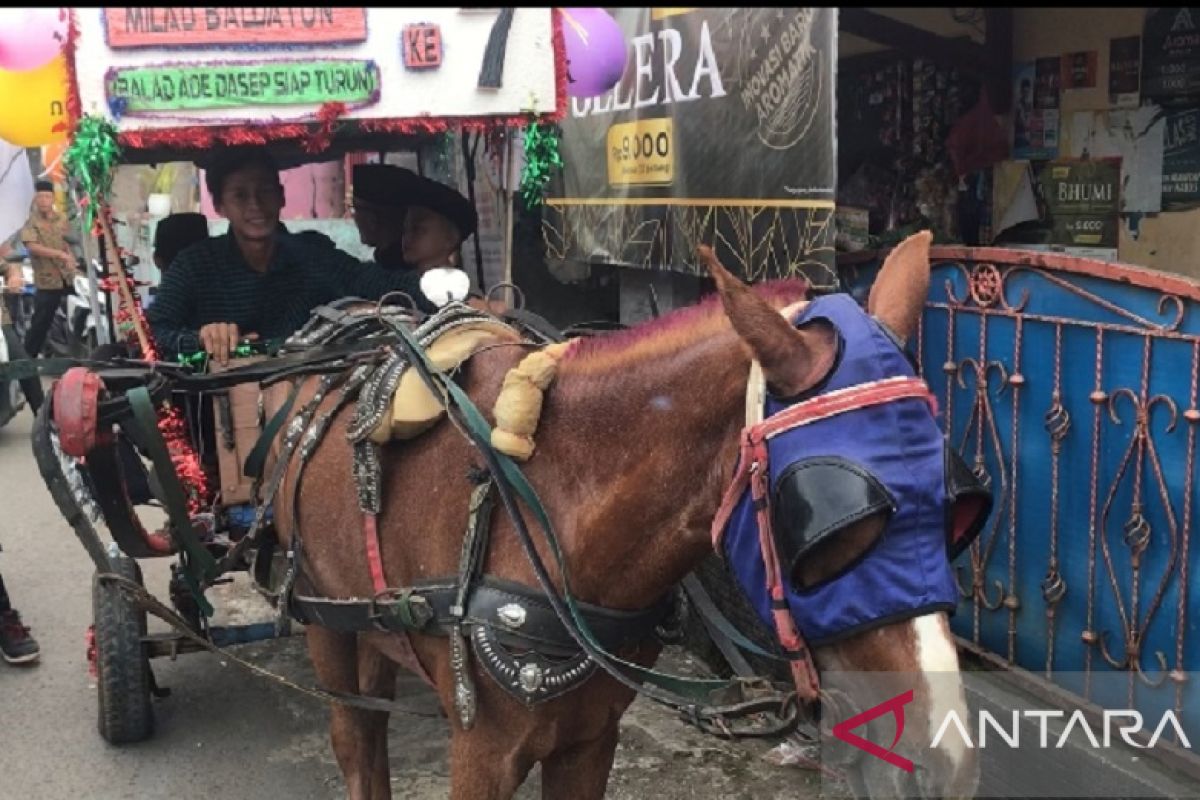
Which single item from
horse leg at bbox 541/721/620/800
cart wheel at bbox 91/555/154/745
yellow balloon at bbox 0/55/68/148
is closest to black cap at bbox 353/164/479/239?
yellow balloon at bbox 0/55/68/148

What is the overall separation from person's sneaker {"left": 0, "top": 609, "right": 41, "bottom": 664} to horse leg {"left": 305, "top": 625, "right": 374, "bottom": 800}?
2.69 meters

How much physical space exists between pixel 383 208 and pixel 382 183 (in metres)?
0.15

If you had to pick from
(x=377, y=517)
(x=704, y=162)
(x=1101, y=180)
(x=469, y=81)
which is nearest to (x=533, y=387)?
(x=377, y=517)

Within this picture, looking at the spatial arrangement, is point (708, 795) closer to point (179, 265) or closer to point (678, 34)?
point (179, 265)

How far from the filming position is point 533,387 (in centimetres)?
220

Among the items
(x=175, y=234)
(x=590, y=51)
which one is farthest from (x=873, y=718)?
(x=175, y=234)

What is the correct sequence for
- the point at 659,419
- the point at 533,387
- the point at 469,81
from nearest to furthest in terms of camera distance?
1. the point at 659,419
2. the point at 533,387
3. the point at 469,81

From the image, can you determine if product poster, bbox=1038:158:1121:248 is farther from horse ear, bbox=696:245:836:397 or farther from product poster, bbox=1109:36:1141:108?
horse ear, bbox=696:245:836:397

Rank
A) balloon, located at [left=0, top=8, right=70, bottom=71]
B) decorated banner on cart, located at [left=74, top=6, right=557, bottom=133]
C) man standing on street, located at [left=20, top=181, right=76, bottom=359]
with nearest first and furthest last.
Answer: balloon, located at [left=0, top=8, right=70, bottom=71]
decorated banner on cart, located at [left=74, top=6, right=557, bottom=133]
man standing on street, located at [left=20, top=181, right=76, bottom=359]

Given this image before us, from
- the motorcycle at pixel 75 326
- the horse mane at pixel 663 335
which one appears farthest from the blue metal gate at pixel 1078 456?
the motorcycle at pixel 75 326

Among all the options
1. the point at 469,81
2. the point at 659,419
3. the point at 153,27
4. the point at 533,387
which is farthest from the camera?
the point at 469,81

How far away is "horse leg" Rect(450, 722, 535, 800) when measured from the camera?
2.30m

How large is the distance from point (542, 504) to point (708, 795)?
2.13 m

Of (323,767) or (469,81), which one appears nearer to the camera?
(469,81)
